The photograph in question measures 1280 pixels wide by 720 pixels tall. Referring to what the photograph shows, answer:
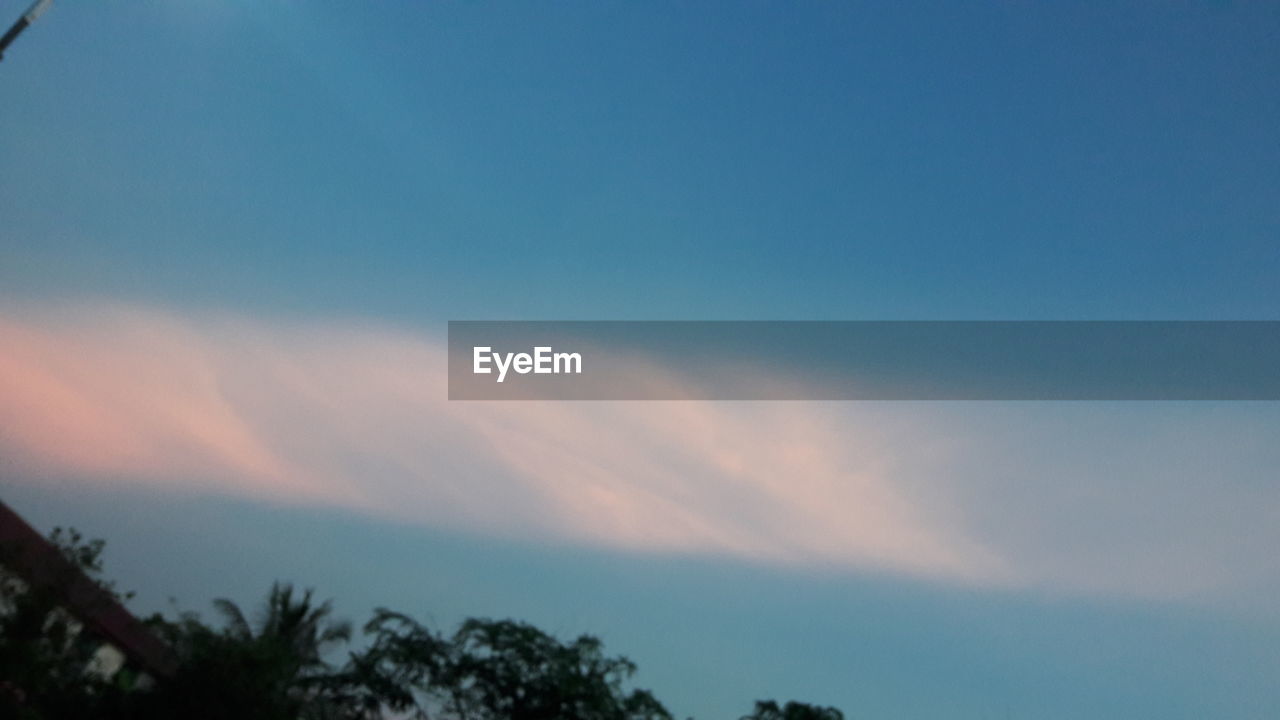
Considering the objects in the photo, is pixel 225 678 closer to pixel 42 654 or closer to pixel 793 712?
pixel 42 654

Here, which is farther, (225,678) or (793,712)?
(793,712)

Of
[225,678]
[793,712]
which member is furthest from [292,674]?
[793,712]

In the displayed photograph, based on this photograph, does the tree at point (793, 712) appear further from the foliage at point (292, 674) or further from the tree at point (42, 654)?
the tree at point (42, 654)

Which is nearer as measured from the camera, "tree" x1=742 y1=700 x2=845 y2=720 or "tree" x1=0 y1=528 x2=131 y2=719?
"tree" x1=0 y1=528 x2=131 y2=719

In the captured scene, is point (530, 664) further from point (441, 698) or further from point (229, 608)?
point (229, 608)

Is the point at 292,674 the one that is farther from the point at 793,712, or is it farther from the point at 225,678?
the point at 793,712

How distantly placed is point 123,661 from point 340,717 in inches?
220

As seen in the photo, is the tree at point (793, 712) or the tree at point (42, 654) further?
the tree at point (793, 712)

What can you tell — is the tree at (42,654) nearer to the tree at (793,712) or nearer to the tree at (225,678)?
the tree at (225,678)

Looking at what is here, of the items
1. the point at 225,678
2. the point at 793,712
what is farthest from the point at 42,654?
the point at 793,712

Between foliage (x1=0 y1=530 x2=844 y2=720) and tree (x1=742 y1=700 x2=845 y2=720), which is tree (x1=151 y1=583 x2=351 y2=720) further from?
tree (x1=742 y1=700 x2=845 y2=720)

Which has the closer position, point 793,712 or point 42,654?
point 42,654

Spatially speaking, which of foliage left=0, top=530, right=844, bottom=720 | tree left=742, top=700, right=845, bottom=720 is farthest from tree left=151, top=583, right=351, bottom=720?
tree left=742, top=700, right=845, bottom=720

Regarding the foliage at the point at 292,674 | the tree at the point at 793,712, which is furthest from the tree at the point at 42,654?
the tree at the point at 793,712
